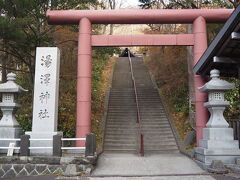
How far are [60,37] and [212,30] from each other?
8.33 meters

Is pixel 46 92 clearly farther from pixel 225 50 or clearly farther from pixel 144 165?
pixel 225 50

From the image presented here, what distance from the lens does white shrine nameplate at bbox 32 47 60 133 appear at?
956cm

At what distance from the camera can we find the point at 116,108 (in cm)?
1608

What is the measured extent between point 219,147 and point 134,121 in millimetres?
6316

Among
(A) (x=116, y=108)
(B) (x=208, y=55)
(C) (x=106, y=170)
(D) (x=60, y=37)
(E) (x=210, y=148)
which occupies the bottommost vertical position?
(C) (x=106, y=170)

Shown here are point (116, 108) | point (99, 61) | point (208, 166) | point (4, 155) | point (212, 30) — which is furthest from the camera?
point (99, 61)

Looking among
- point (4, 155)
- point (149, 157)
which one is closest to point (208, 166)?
point (149, 157)

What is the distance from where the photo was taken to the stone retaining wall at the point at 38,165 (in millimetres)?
8516

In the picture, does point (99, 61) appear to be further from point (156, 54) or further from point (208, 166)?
point (208, 166)

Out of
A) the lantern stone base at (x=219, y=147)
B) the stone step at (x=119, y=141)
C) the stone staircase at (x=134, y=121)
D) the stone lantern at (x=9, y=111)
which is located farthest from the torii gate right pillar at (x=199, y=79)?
the stone lantern at (x=9, y=111)

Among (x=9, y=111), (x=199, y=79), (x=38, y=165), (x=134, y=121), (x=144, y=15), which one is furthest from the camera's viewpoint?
(x=134, y=121)

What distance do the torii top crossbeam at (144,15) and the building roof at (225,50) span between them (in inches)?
73.9

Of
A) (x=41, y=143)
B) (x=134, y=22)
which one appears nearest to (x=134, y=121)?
(x=134, y=22)

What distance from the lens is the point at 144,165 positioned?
938 cm
